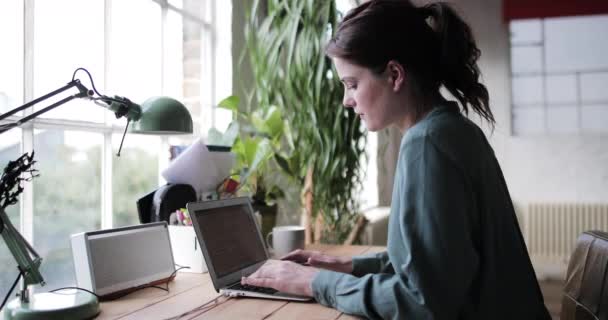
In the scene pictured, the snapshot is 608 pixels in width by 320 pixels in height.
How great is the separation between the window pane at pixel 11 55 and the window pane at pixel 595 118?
191 inches

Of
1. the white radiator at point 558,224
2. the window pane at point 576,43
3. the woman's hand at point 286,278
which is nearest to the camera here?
the woman's hand at point 286,278

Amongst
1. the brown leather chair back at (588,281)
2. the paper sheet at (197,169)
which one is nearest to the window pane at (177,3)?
the paper sheet at (197,169)

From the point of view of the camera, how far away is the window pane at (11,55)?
1.48 meters

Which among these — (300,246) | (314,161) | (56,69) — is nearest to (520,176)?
(314,161)

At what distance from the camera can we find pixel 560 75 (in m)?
4.98

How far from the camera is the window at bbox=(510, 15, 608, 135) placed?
4.84 meters

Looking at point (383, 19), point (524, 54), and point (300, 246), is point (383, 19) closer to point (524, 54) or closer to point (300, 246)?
point (300, 246)

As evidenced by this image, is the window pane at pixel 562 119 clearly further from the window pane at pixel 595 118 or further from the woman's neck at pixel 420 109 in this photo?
the woman's neck at pixel 420 109

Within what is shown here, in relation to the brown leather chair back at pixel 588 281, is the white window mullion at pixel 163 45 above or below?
above

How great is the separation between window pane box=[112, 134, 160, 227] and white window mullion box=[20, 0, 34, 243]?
41 centimetres

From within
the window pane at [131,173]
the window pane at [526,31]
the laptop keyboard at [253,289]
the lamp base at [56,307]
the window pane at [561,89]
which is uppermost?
the window pane at [526,31]

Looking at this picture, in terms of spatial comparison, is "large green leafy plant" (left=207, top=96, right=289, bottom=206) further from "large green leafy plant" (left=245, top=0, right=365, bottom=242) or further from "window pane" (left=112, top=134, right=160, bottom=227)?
"window pane" (left=112, top=134, right=160, bottom=227)

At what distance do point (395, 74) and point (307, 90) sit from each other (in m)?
1.29

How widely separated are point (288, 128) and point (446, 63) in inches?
56.2
